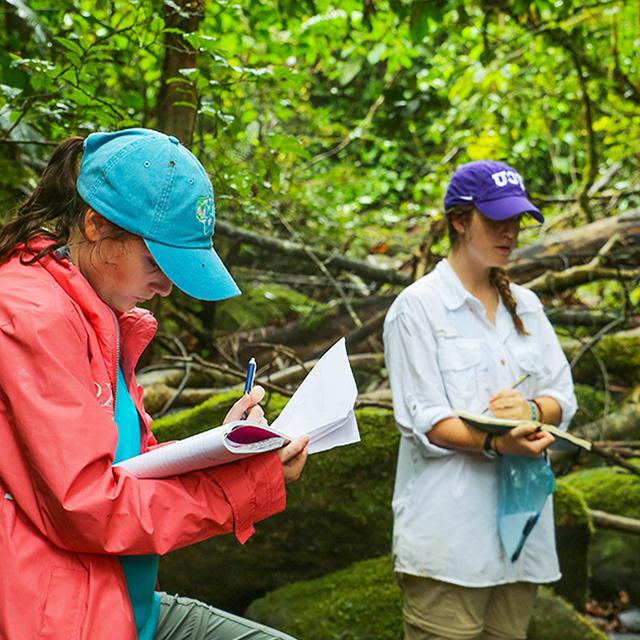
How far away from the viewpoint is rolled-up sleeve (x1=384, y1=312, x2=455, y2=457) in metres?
3.02

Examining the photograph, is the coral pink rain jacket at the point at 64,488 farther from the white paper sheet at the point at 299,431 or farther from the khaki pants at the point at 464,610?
the khaki pants at the point at 464,610

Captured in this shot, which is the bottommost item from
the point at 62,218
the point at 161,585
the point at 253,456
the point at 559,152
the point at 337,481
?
→ the point at 161,585

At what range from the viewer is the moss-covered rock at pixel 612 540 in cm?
548

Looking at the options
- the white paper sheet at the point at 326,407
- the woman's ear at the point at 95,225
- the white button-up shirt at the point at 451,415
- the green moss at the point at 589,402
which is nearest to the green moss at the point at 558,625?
the white button-up shirt at the point at 451,415

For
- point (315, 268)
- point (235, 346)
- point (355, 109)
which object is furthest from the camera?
point (355, 109)

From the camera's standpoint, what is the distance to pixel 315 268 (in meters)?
6.62

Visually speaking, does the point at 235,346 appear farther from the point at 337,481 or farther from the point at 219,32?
the point at 219,32

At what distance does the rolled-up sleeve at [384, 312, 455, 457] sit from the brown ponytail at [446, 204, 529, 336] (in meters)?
0.38

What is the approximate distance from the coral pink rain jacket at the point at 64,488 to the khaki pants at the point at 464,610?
4.73 ft

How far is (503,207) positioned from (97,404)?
77.2 inches

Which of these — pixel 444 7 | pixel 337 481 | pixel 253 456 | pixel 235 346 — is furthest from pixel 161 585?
pixel 444 7

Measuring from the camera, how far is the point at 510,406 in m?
3.04

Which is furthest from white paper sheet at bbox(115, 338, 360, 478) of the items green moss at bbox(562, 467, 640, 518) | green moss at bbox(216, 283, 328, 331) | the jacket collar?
green moss at bbox(216, 283, 328, 331)

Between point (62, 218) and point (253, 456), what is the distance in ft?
2.23
